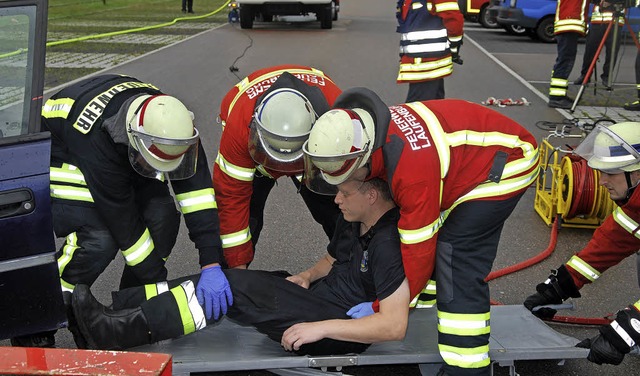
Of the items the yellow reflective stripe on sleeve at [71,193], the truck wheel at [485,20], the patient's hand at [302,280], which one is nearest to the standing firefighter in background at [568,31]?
the patient's hand at [302,280]

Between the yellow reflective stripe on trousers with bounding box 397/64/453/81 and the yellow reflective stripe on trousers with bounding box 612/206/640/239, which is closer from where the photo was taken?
the yellow reflective stripe on trousers with bounding box 612/206/640/239

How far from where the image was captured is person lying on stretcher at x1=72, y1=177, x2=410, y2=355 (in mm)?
3125

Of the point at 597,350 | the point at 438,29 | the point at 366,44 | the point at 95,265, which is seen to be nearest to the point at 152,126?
the point at 95,265

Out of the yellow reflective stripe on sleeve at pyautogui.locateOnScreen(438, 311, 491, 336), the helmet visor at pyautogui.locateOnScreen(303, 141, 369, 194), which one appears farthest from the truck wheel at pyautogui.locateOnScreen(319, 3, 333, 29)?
the yellow reflective stripe on sleeve at pyautogui.locateOnScreen(438, 311, 491, 336)

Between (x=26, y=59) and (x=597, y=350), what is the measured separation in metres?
2.75

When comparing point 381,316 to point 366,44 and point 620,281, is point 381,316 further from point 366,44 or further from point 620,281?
point 366,44

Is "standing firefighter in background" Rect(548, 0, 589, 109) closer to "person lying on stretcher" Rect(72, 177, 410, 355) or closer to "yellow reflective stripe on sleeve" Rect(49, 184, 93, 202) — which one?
"person lying on stretcher" Rect(72, 177, 410, 355)

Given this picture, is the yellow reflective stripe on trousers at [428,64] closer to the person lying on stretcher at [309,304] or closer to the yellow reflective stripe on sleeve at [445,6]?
the yellow reflective stripe on sleeve at [445,6]

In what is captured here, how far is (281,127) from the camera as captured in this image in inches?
128

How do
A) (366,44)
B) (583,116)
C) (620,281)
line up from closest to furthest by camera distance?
(620,281), (583,116), (366,44)

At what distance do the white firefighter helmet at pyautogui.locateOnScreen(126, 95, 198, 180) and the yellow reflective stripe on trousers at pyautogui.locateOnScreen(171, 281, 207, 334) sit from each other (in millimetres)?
569

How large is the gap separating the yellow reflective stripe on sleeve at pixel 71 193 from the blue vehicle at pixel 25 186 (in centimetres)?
54

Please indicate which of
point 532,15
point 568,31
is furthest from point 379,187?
point 532,15

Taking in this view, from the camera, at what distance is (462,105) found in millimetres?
3316
